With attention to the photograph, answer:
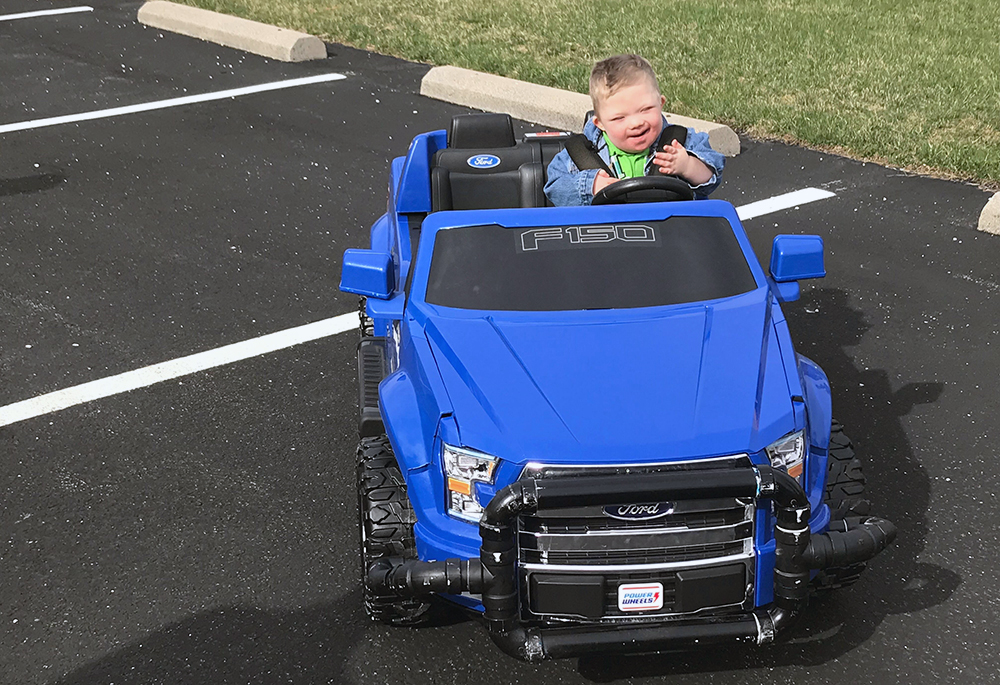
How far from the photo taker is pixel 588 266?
4.62 meters

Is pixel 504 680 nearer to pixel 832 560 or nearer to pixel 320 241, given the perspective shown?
pixel 832 560

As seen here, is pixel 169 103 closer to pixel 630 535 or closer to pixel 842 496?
pixel 842 496

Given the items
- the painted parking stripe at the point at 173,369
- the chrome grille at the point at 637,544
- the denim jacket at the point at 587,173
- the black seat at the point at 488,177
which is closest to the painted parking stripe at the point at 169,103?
the painted parking stripe at the point at 173,369

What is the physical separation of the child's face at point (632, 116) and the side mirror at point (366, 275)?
1.17 metres

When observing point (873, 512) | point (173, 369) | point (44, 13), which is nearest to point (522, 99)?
point (173, 369)

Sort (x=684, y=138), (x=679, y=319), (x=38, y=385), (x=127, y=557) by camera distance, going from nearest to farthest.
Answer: (x=679, y=319) < (x=127, y=557) < (x=684, y=138) < (x=38, y=385)

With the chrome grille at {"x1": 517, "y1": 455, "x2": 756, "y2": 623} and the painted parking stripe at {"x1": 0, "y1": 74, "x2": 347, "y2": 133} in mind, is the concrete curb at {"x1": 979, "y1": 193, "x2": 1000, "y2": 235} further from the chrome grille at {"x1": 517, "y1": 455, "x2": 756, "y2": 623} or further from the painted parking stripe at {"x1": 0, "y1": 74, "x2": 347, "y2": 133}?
the painted parking stripe at {"x1": 0, "y1": 74, "x2": 347, "y2": 133}

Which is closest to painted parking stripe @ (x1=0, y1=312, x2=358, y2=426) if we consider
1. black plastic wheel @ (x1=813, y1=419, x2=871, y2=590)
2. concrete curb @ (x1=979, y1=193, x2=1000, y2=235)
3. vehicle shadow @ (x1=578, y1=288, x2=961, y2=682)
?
vehicle shadow @ (x1=578, y1=288, x2=961, y2=682)

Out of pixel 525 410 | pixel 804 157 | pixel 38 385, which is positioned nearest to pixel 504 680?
pixel 525 410

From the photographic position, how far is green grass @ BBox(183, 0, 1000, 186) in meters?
10.3

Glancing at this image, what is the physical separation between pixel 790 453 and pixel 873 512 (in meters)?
1.36

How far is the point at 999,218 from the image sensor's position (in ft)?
26.8

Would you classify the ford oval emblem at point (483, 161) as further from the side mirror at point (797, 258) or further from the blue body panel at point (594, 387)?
the side mirror at point (797, 258)

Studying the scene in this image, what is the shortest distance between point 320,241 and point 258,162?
7.02 ft
